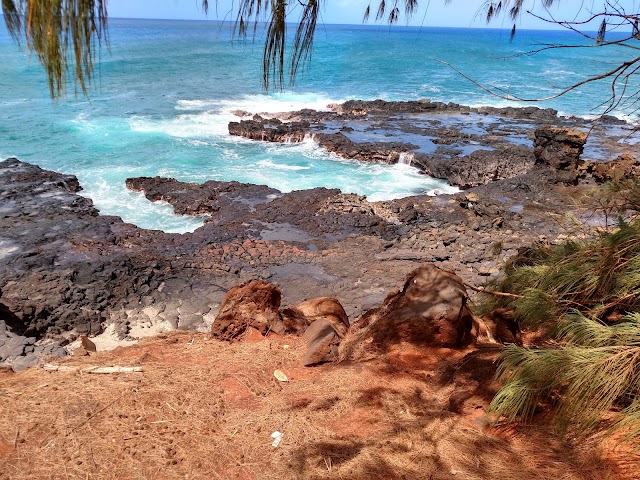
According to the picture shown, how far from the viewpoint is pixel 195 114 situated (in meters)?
30.2

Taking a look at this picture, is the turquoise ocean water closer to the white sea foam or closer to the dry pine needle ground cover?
the white sea foam

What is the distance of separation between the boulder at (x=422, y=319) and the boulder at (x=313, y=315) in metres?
0.80

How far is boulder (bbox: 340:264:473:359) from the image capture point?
14.1ft

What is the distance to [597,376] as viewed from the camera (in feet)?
8.55

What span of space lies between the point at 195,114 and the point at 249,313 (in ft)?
88.2

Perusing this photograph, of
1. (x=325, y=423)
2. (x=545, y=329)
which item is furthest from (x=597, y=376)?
(x=325, y=423)

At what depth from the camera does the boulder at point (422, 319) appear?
4312 millimetres

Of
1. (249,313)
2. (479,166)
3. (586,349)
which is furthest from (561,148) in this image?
(586,349)

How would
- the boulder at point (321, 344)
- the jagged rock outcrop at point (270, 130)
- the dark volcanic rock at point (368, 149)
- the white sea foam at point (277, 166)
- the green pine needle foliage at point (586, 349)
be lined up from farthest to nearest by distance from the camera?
the jagged rock outcrop at point (270, 130) < the dark volcanic rock at point (368, 149) < the white sea foam at point (277, 166) < the boulder at point (321, 344) < the green pine needle foliage at point (586, 349)

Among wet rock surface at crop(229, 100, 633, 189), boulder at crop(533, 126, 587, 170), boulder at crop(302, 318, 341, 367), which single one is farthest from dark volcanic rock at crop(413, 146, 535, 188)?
boulder at crop(302, 318, 341, 367)

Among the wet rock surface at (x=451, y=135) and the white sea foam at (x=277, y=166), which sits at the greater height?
the wet rock surface at (x=451, y=135)

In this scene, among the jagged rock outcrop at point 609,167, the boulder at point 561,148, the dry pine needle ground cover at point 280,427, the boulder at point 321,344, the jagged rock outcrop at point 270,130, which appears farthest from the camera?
the jagged rock outcrop at point 270,130


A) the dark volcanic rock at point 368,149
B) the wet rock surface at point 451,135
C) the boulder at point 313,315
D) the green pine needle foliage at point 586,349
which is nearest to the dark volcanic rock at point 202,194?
the dark volcanic rock at point 368,149

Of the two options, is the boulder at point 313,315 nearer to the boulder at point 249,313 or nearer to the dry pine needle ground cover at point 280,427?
the boulder at point 249,313
